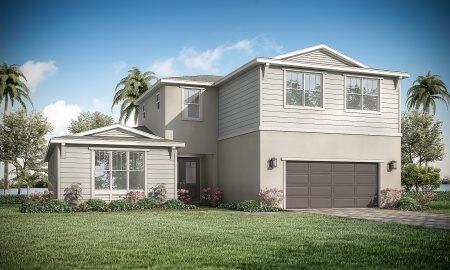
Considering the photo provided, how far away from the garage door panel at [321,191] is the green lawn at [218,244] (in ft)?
18.5

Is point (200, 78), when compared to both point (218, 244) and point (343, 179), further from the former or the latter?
point (218, 244)

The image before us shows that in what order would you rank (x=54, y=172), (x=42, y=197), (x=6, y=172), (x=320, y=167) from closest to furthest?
(x=42, y=197) < (x=320, y=167) < (x=54, y=172) < (x=6, y=172)

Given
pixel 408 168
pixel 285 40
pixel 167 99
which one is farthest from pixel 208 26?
pixel 408 168

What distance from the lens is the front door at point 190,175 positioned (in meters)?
23.8

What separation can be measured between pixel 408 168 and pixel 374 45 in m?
16.9

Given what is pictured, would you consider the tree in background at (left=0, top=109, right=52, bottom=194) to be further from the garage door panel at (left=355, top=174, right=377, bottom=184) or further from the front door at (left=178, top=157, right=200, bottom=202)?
the garage door panel at (left=355, top=174, right=377, bottom=184)

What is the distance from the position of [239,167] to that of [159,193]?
342 centimetres

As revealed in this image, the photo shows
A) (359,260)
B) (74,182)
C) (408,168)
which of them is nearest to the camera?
(359,260)

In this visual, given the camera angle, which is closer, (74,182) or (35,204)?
(35,204)

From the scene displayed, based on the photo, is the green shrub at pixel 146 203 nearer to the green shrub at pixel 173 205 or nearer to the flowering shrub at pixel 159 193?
the green shrub at pixel 173 205

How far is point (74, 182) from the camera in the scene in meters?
19.8

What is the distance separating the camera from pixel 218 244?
388 inches

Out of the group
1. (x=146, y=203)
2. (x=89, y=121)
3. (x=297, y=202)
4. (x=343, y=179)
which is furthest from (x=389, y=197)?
(x=89, y=121)

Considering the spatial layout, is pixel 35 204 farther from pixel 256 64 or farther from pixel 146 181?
pixel 256 64
